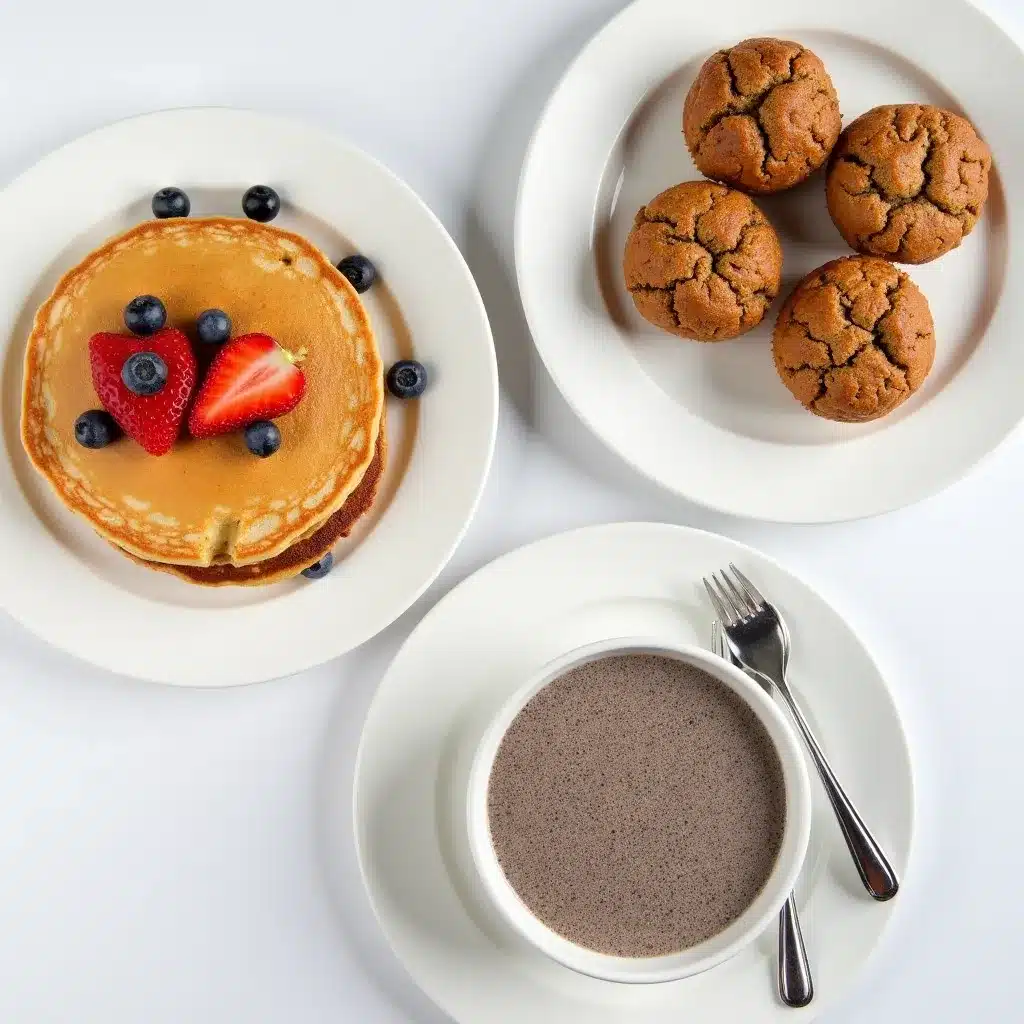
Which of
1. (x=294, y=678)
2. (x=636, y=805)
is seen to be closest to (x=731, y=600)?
(x=636, y=805)

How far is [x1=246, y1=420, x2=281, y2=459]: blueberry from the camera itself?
153 centimetres

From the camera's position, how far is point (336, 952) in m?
1.80

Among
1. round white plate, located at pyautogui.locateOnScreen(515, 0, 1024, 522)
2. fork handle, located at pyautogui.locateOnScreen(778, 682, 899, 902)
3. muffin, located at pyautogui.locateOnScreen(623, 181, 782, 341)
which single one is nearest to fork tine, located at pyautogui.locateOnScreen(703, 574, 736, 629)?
round white plate, located at pyautogui.locateOnScreen(515, 0, 1024, 522)

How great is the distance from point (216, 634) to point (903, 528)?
126 cm

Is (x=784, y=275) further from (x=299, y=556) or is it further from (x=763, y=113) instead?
(x=299, y=556)

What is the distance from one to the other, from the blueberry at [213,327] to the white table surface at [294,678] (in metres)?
0.46

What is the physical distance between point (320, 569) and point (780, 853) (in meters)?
0.86

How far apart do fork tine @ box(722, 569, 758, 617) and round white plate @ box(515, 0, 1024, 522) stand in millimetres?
128

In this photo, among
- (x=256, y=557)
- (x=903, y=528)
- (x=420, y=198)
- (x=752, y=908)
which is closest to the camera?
(x=752, y=908)

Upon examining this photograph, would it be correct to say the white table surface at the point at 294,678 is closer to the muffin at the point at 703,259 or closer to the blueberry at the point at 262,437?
the muffin at the point at 703,259

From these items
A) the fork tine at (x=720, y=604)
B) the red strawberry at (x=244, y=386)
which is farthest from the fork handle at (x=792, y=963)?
the red strawberry at (x=244, y=386)

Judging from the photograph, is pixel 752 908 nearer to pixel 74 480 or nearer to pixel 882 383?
pixel 882 383

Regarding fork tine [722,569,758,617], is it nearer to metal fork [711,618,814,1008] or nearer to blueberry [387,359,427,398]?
metal fork [711,618,814,1008]

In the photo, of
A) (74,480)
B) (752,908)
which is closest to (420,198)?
(74,480)
